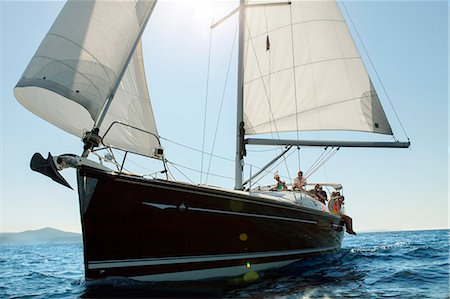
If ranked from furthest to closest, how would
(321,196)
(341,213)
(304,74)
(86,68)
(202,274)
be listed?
(341,213)
(321,196)
(304,74)
(202,274)
(86,68)

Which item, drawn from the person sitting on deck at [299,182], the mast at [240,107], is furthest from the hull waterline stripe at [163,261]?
the person sitting on deck at [299,182]

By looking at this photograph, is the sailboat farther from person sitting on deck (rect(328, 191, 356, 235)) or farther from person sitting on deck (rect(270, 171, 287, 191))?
person sitting on deck (rect(328, 191, 356, 235))

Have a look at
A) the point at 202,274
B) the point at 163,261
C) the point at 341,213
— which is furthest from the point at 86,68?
the point at 341,213

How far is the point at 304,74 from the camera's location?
36.8 feet

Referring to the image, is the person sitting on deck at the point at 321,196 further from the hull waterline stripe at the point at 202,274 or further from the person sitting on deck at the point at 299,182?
the hull waterline stripe at the point at 202,274

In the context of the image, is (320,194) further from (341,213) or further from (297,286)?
(297,286)

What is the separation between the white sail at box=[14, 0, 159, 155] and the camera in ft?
19.9

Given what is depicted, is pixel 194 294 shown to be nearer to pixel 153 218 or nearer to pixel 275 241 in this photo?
pixel 153 218

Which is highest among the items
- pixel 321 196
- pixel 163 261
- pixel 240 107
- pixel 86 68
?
pixel 240 107

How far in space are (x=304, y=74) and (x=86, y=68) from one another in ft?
23.6

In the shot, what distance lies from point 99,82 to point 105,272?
3539 mm

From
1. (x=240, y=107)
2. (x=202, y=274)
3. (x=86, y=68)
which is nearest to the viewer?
(x=86, y=68)

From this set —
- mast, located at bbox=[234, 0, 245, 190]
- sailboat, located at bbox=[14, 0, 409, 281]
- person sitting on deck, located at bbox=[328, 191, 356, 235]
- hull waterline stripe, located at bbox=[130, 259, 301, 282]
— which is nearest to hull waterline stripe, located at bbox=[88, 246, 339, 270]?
sailboat, located at bbox=[14, 0, 409, 281]

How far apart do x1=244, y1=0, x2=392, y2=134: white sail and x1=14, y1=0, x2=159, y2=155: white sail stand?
13.6 ft
